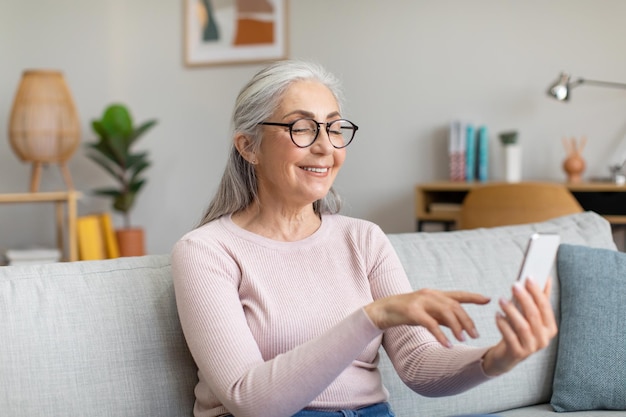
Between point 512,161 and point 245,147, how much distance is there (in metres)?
3.15

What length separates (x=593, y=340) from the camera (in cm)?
199

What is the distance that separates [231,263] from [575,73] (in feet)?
11.6

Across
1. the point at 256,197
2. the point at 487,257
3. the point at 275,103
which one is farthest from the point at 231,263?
the point at 487,257

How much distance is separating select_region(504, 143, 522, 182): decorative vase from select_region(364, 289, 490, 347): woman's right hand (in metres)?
3.48

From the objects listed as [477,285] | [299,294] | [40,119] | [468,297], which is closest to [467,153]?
[40,119]

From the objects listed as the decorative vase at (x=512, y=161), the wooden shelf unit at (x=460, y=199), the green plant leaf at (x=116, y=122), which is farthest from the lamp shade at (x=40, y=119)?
the decorative vase at (x=512, y=161)

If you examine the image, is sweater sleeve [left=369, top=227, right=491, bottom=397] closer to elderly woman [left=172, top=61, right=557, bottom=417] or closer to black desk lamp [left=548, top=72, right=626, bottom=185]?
elderly woman [left=172, top=61, right=557, bottom=417]

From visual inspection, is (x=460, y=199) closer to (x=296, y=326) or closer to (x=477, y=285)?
(x=477, y=285)

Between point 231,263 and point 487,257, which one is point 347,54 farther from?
point 231,263

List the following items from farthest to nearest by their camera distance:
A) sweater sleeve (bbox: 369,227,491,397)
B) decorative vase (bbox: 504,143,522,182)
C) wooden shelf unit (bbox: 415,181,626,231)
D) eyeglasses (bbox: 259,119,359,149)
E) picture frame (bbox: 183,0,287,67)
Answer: picture frame (bbox: 183,0,287,67) → decorative vase (bbox: 504,143,522,182) → wooden shelf unit (bbox: 415,181,626,231) → eyeglasses (bbox: 259,119,359,149) → sweater sleeve (bbox: 369,227,491,397)

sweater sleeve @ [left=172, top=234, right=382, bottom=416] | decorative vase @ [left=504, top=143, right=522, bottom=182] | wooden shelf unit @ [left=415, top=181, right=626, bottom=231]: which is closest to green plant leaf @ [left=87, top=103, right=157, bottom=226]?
wooden shelf unit @ [left=415, top=181, right=626, bottom=231]

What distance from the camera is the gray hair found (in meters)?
1.72

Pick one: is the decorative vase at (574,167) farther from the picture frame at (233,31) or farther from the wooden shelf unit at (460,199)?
the picture frame at (233,31)

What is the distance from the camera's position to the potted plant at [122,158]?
5.18m
